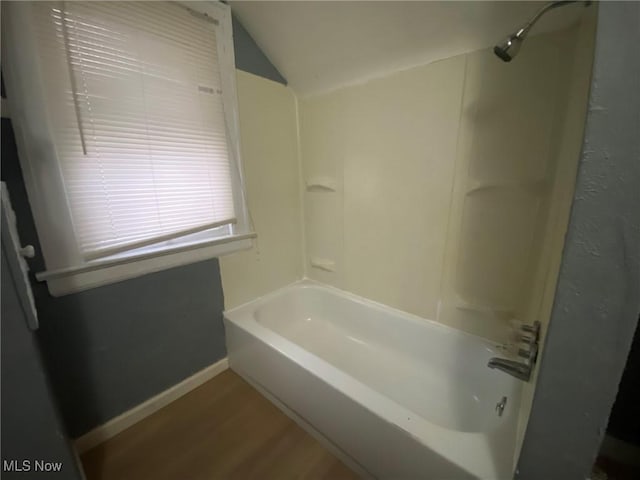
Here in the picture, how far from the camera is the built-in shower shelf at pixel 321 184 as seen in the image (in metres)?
1.77

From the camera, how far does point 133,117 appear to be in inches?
44.8

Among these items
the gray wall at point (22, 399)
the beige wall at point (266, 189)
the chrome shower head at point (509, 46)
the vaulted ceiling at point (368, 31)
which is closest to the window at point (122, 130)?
the beige wall at point (266, 189)

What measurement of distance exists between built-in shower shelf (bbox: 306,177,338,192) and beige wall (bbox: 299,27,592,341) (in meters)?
0.02

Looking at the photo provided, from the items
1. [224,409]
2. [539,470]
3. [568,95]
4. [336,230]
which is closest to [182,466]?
[224,409]

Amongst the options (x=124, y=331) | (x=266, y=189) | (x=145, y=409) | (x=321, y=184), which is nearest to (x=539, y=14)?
(x=321, y=184)

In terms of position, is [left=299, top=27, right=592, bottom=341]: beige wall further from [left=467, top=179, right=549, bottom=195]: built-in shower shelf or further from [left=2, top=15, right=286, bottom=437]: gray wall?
[left=2, top=15, right=286, bottom=437]: gray wall

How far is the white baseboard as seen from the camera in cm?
119

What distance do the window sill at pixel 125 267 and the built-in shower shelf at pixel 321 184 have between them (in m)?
0.66

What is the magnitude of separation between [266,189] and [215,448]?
144cm

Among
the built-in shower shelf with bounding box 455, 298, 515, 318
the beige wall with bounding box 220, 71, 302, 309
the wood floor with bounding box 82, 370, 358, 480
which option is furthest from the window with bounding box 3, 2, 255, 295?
the built-in shower shelf with bounding box 455, 298, 515, 318

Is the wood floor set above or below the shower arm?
below

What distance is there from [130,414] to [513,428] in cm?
171

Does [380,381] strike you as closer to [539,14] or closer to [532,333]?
[532,333]

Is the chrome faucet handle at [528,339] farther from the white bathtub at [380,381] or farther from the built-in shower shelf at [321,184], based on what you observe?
the built-in shower shelf at [321,184]
